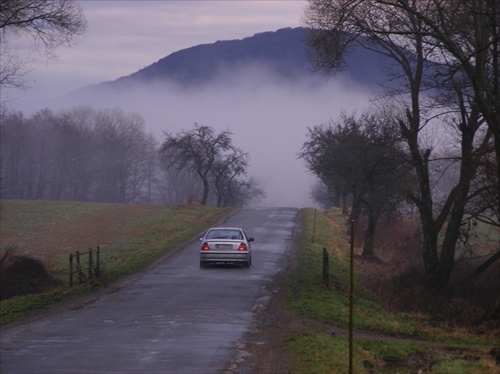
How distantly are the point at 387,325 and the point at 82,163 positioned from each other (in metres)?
111

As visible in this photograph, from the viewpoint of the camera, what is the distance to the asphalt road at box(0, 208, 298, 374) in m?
13.0

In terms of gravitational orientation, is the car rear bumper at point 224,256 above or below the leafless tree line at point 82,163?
below

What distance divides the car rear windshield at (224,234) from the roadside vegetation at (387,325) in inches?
114

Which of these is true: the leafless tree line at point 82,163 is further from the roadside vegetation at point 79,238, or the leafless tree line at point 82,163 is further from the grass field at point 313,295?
the grass field at point 313,295

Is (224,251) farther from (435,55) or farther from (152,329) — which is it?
(152,329)

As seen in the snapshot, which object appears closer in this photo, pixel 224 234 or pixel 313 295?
pixel 313 295

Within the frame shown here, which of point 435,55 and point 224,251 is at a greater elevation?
point 435,55

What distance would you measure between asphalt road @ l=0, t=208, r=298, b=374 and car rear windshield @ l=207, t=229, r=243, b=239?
64.3 inches

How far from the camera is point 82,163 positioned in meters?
126

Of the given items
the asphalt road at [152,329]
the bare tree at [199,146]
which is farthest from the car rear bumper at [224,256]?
the bare tree at [199,146]

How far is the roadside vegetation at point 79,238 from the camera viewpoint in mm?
25347

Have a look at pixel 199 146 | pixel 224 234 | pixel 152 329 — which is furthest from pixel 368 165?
pixel 199 146

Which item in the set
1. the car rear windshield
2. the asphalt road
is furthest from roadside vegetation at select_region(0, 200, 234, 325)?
the car rear windshield

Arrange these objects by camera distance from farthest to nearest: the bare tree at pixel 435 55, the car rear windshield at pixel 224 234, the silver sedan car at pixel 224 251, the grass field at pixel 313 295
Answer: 1. the car rear windshield at pixel 224 234
2. the silver sedan car at pixel 224 251
3. the bare tree at pixel 435 55
4. the grass field at pixel 313 295
